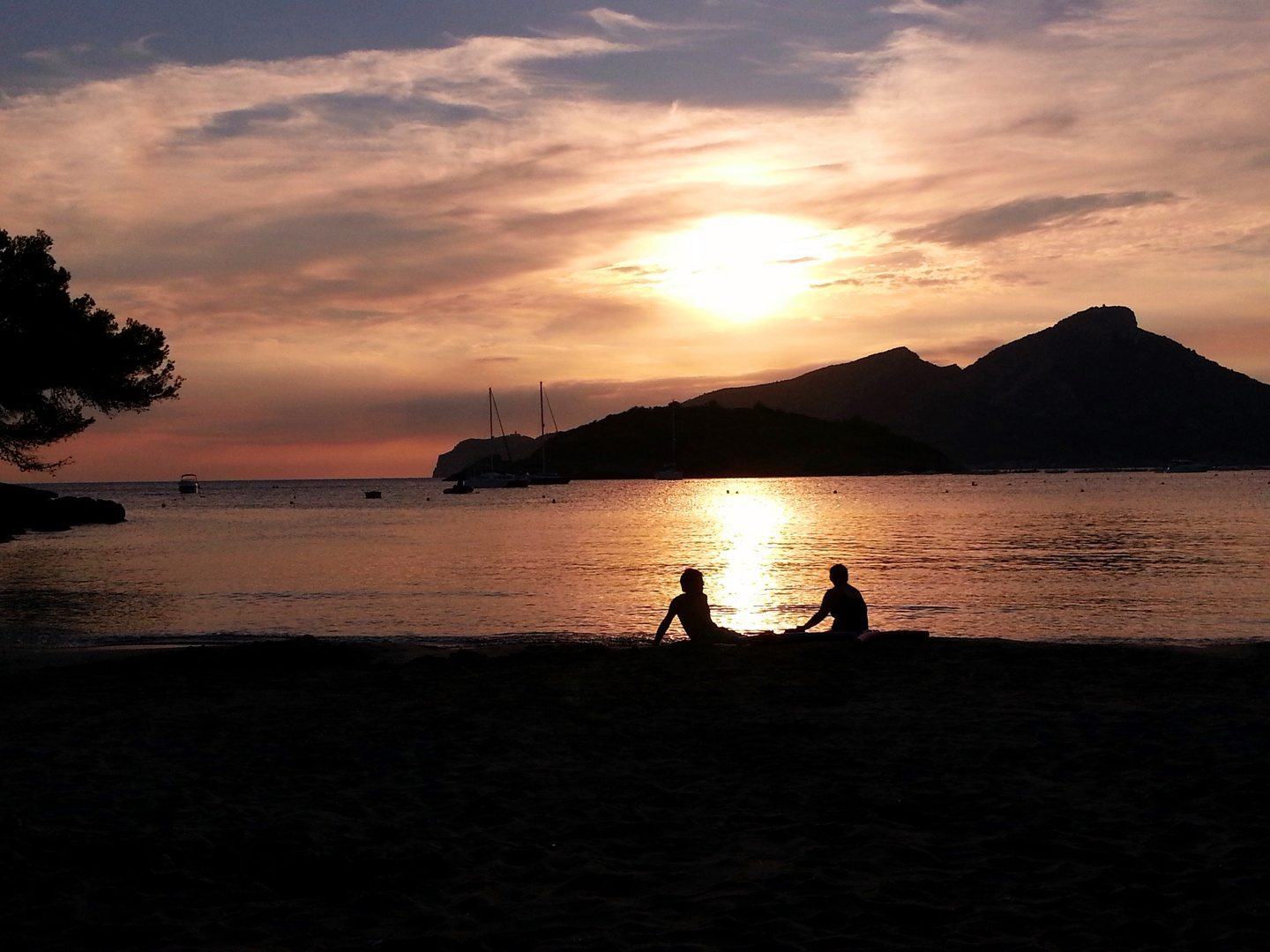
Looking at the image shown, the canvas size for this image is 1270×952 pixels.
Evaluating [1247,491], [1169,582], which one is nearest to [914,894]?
[1169,582]

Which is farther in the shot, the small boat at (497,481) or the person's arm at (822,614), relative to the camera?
the small boat at (497,481)

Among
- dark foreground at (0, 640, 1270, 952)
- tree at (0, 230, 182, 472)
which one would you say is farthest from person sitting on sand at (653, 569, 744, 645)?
tree at (0, 230, 182, 472)

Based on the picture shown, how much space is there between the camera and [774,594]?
33656 mm

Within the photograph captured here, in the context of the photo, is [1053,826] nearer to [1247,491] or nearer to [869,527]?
[869,527]

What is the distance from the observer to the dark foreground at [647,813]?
238 inches

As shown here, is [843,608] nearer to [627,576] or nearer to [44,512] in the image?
[627,576]

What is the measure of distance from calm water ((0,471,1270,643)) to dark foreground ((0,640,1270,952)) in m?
12.3

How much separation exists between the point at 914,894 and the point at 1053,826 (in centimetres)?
186

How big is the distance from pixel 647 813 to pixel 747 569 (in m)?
35.7

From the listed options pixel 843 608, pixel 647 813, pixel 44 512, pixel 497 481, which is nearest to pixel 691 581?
pixel 843 608

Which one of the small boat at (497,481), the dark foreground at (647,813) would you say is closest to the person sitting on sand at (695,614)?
the dark foreground at (647,813)

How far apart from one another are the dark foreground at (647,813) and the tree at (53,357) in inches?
1313

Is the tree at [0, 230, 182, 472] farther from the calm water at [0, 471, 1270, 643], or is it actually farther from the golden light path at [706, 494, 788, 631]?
the golden light path at [706, 494, 788, 631]

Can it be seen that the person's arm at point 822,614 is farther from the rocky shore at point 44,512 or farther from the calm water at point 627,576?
the rocky shore at point 44,512
